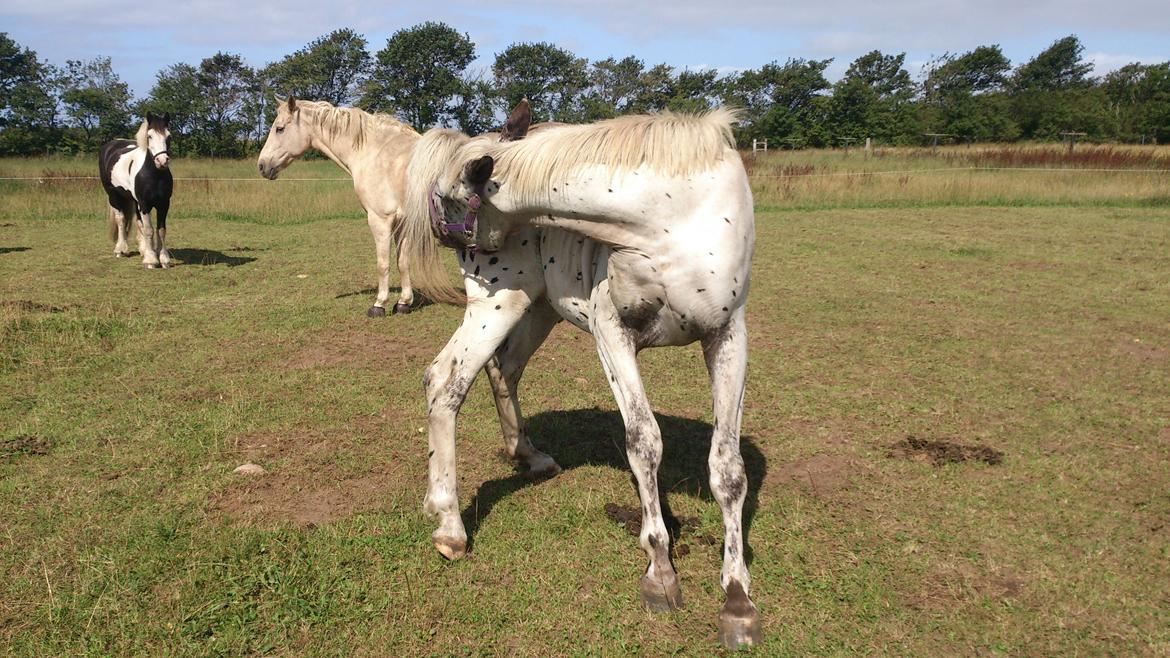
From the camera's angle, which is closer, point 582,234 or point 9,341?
point 582,234

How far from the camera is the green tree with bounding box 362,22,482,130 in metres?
52.8

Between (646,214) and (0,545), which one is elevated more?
(646,214)

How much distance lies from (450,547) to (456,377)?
78 centimetres

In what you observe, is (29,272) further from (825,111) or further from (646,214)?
(825,111)

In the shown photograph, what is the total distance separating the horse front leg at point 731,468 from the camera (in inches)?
116

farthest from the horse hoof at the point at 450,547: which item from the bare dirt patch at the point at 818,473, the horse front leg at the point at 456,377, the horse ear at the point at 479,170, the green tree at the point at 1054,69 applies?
the green tree at the point at 1054,69

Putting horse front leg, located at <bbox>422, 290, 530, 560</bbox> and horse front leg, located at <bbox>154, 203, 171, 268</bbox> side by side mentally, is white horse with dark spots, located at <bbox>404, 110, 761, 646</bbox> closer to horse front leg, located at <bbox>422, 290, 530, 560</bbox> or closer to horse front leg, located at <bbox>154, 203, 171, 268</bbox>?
horse front leg, located at <bbox>422, 290, 530, 560</bbox>

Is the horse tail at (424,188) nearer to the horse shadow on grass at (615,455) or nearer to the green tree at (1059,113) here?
the horse shadow on grass at (615,455)

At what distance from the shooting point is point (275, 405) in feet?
18.3

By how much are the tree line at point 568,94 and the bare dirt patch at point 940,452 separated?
30590mm

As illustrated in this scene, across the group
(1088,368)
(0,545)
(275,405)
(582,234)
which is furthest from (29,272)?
(1088,368)

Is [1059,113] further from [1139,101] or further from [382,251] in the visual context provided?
[382,251]

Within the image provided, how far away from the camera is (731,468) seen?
124 inches

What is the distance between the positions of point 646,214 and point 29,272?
10.9m
